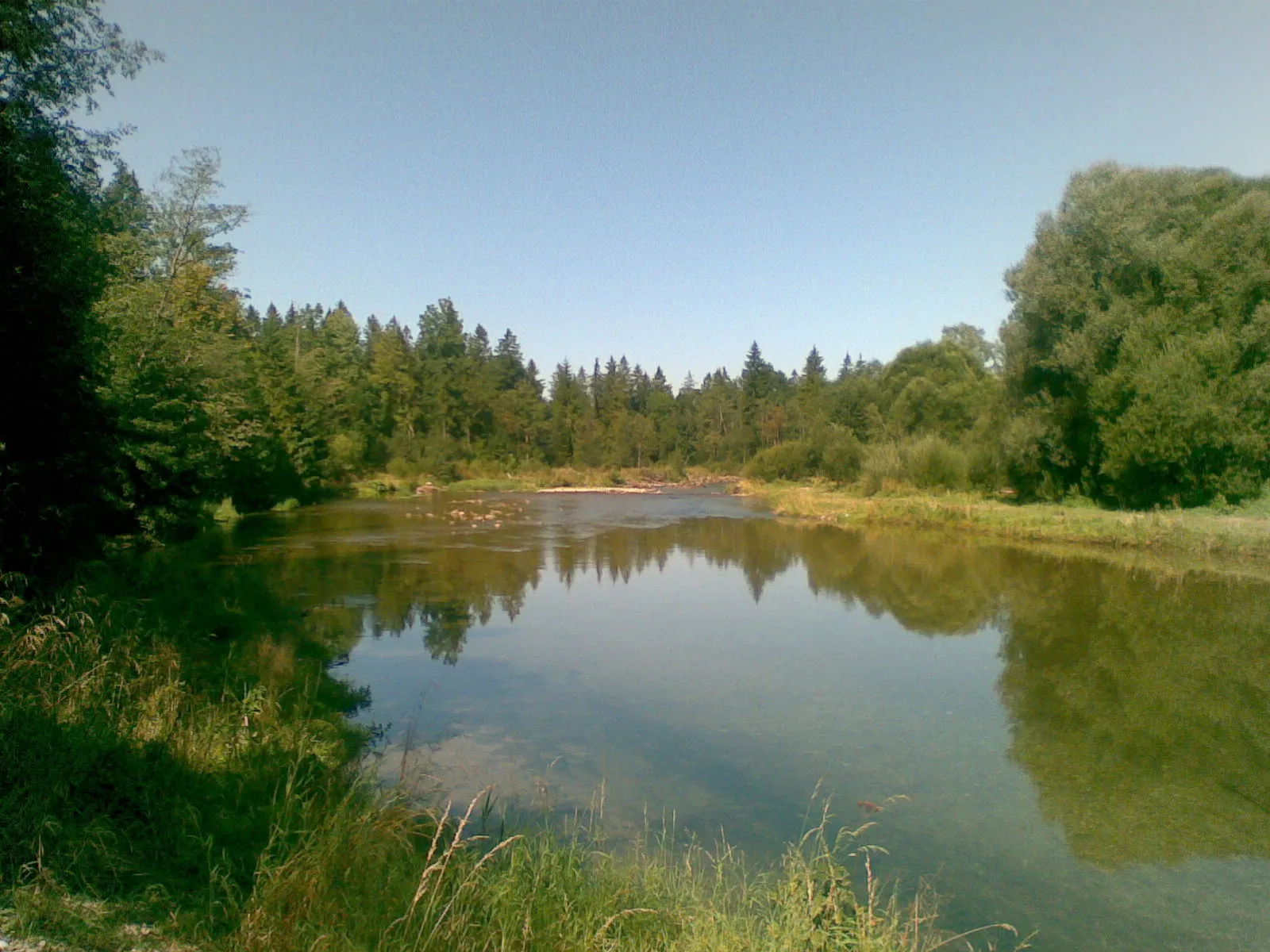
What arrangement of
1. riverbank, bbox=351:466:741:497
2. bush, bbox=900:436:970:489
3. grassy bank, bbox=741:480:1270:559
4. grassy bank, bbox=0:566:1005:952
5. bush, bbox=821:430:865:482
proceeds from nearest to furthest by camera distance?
1. grassy bank, bbox=0:566:1005:952
2. grassy bank, bbox=741:480:1270:559
3. bush, bbox=900:436:970:489
4. bush, bbox=821:430:865:482
5. riverbank, bbox=351:466:741:497

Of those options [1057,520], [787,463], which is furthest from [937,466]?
[787,463]

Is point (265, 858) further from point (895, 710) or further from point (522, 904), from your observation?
point (895, 710)

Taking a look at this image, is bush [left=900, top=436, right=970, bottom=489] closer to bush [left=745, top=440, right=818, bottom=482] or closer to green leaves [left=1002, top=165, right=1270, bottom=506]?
green leaves [left=1002, top=165, right=1270, bottom=506]

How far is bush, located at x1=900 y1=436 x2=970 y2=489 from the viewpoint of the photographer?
34.5 m

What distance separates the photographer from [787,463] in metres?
56.1

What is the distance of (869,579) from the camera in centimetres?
1972

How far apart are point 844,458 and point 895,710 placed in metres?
36.8

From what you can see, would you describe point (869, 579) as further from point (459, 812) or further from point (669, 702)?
point (459, 812)

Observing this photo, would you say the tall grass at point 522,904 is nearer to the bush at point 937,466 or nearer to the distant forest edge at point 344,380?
the distant forest edge at point 344,380

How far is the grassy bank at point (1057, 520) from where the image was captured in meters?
20.5

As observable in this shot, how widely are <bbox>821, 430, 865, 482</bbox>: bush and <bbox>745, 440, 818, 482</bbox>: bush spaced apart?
21.9 ft

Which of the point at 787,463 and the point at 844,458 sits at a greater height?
the point at 844,458

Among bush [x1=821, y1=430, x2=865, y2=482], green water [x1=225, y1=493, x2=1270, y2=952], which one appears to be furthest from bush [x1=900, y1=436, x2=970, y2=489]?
green water [x1=225, y1=493, x2=1270, y2=952]

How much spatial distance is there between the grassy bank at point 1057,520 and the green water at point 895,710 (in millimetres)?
2390
